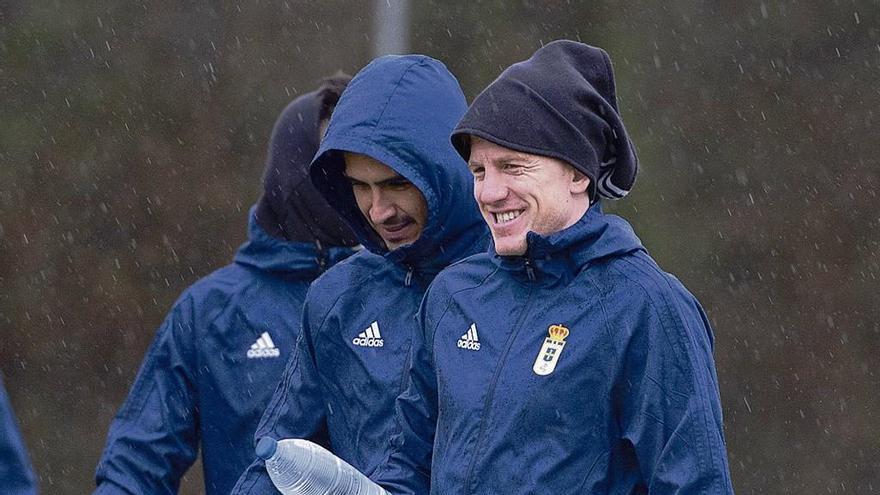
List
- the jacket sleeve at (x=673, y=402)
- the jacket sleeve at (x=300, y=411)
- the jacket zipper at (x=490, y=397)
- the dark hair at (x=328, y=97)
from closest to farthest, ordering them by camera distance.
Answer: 1. the jacket sleeve at (x=673, y=402)
2. the jacket zipper at (x=490, y=397)
3. the jacket sleeve at (x=300, y=411)
4. the dark hair at (x=328, y=97)

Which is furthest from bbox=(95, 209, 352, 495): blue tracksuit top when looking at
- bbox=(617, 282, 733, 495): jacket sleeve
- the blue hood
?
bbox=(617, 282, 733, 495): jacket sleeve

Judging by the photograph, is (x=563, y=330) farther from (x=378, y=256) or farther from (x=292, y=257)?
(x=292, y=257)

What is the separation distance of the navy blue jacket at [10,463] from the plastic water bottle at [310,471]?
1.79 feet

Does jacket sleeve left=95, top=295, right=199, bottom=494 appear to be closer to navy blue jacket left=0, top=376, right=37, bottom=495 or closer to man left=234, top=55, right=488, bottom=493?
man left=234, top=55, right=488, bottom=493

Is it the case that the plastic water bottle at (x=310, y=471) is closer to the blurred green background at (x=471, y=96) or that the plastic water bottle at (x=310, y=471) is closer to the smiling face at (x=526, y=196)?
the smiling face at (x=526, y=196)

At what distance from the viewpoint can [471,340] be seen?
4316mm

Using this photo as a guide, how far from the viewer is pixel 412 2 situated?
1569cm

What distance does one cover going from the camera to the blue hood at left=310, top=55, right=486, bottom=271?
495 cm

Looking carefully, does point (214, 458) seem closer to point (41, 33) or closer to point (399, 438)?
point (399, 438)

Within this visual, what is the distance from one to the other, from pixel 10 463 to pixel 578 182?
1.46 m

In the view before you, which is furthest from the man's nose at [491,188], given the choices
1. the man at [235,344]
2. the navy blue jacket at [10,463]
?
the man at [235,344]

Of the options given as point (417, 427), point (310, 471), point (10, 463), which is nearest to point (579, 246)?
point (417, 427)

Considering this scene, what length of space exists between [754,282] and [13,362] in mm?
6448

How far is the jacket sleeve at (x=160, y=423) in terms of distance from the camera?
19.2 feet
